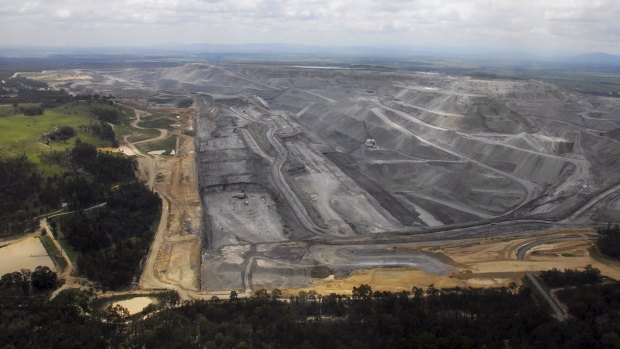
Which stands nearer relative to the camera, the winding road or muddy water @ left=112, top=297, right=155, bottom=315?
the winding road

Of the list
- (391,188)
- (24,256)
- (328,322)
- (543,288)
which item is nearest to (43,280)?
(24,256)

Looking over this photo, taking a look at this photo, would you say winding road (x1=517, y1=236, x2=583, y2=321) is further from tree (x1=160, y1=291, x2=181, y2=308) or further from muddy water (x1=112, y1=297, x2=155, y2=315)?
muddy water (x1=112, y1=297, x2=155, y2=315)

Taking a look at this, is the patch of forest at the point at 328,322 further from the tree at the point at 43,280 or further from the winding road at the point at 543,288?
the tree at the point at 43,280

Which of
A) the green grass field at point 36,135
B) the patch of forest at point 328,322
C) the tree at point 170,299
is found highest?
the green grass field at point 36,135

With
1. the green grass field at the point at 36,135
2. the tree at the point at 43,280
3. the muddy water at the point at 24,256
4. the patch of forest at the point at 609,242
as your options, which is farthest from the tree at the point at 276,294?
the green grass field at the point at 36,135

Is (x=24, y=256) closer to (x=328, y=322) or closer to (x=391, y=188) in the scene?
(x=328, y=322)

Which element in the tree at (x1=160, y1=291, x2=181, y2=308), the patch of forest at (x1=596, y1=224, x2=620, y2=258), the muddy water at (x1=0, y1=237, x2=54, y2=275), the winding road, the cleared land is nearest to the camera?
the winding road

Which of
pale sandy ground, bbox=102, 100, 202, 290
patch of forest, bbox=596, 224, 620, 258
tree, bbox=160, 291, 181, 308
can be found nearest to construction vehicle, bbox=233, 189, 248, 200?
pale sandy ground, bbox=102, 100, 202, 290
